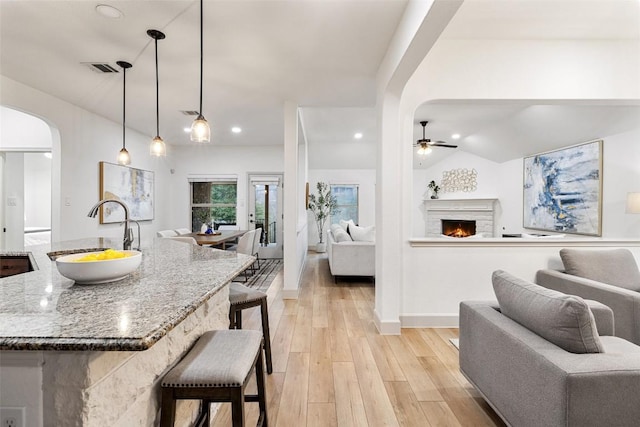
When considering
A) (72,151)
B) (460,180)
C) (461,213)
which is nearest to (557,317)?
(72,151)

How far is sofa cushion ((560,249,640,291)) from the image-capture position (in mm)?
2740

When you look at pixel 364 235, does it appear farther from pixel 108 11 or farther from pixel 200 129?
pixel 108 11

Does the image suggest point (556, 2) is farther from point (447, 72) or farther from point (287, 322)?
point (287, 322)

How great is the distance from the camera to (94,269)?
114 centimetres

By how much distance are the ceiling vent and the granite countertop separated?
239cm

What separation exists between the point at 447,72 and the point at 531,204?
421 centimetres

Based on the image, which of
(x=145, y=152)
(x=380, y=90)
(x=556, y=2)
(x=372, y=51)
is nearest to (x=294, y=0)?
(x=372, y=51)

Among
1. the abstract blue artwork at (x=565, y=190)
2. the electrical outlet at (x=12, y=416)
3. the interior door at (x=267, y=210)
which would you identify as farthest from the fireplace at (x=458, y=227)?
the electrical outlet at (x=12, y=416)

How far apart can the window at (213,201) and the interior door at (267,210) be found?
1.54ft

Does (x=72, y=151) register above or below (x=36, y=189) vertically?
above

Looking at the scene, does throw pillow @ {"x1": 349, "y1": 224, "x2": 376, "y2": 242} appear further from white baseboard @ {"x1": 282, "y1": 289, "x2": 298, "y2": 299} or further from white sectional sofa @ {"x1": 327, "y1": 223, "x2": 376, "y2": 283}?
white baseboard @ {"x1": 282, "y1": 289, "x2": 298, "y2": 299}

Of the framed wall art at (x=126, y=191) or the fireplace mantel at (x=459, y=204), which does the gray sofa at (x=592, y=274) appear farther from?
the framed wall art at (x=126, y=191)

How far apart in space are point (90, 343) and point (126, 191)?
221 inches

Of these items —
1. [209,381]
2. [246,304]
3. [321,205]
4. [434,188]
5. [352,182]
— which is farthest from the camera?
[352,182]
